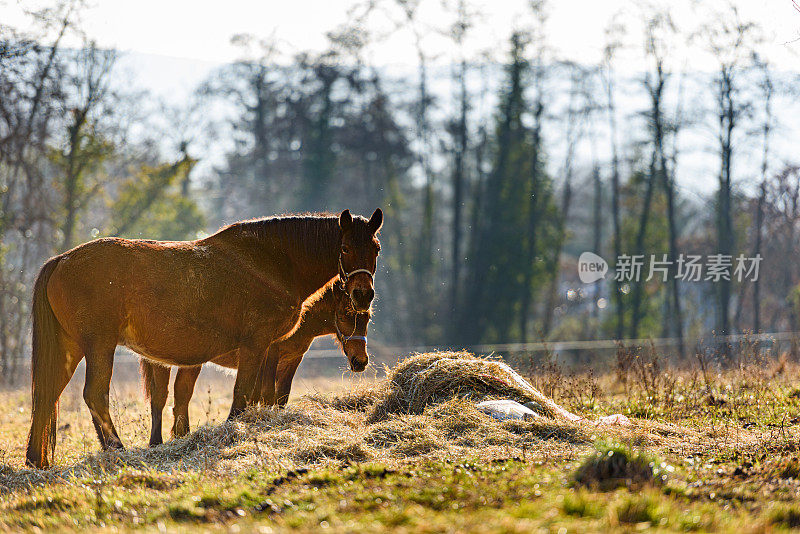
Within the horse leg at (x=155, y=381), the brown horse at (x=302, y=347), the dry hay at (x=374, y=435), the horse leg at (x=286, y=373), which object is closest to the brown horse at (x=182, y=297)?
the brown horse at (x=302, y=347)

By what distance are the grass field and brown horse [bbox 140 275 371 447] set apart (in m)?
0.58

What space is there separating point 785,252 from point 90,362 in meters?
28.2

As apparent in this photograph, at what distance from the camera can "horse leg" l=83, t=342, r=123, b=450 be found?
7012mm

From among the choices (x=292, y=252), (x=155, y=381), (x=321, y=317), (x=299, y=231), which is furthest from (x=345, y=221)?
(x=155, y=381)

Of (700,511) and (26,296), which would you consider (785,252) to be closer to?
(26,296)

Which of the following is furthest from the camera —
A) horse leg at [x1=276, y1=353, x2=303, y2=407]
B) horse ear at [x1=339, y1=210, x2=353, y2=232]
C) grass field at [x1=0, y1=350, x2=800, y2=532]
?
horse leg at [x1=276, y1=353, x2=303, y2=407]

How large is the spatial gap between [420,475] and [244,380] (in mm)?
2927

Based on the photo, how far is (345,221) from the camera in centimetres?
760

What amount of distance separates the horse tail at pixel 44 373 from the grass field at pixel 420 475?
0.31 meters

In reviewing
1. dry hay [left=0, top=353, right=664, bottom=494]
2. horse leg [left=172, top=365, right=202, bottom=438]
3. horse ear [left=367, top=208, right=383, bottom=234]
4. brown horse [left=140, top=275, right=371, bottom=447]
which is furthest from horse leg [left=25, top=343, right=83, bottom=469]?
horse ear [left=367, top=208, right=383, bottom=234]

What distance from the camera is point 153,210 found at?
89.3ft

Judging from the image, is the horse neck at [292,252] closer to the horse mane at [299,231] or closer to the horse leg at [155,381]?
the horse mane at [299,231]

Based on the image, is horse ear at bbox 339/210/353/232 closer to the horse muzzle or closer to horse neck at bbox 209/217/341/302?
horse neck at bbox 209/217/341/302

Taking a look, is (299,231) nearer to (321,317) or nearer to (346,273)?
(346,273)
